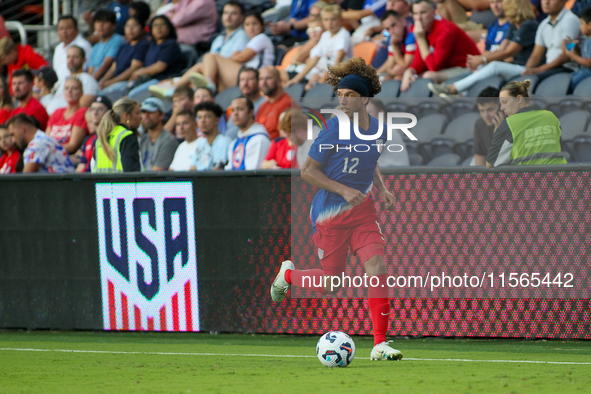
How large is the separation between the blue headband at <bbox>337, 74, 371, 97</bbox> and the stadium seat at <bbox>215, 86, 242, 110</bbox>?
5.18 m

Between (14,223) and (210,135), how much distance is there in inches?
90.3

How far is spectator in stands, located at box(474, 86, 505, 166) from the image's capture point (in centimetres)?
648

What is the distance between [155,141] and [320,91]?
2.24 meters

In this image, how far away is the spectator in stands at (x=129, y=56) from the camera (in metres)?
12.2

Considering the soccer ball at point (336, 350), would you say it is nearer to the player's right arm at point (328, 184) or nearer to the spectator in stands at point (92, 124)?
the player's right arm at point (328, 184)

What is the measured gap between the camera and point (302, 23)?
1238 centimetres

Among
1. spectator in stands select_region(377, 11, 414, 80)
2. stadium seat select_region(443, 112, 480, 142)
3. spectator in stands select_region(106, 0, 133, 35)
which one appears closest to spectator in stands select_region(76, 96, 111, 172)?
spectator in stands select_region(377, 11, 414, 80)

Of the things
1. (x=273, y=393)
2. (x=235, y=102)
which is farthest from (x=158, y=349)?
(x=235, y=102)

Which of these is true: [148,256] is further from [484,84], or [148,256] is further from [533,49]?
[533,49]

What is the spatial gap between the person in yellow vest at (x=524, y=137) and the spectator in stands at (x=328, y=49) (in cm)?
406

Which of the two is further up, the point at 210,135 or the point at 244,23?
the point at 244,23

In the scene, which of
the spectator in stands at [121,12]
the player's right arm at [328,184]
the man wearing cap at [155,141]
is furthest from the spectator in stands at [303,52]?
the player's right arm at [328,184]

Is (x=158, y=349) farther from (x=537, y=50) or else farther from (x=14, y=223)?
(x=537, y=50)

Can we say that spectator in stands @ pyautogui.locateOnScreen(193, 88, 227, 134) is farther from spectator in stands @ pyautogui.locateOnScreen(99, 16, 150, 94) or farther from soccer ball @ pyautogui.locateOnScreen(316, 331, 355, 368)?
soccer ball @ pyautogui.locateOnScreen(316, 331, 355, 368)
